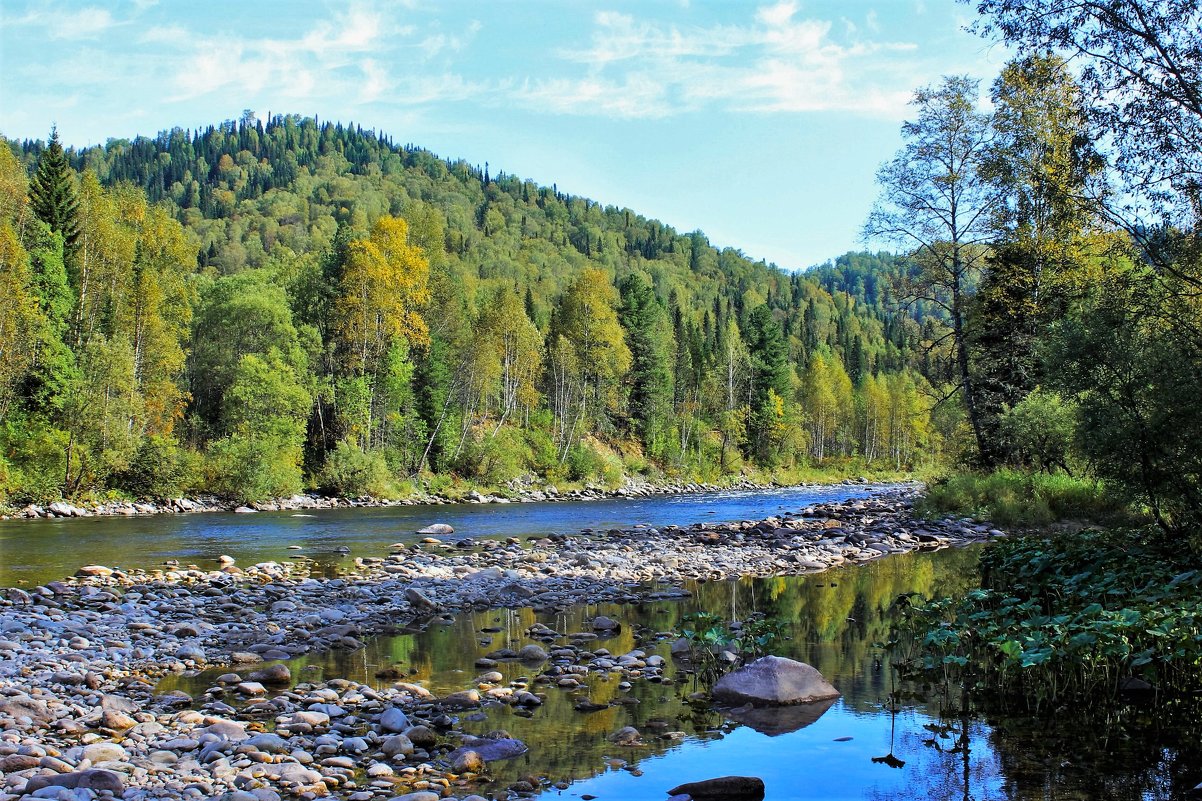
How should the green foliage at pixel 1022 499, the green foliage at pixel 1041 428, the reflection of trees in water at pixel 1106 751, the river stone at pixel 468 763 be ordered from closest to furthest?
the reflection of trees in water at pixel 1106 751
the river stone at pixel 468 763
the green foliage at pixel 1022 499
the green foliage at pixel 1041 428

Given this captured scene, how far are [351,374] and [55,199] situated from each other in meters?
15.4

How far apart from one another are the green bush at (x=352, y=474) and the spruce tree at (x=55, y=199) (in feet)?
49.8

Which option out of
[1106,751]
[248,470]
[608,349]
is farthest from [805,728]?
[608,349]

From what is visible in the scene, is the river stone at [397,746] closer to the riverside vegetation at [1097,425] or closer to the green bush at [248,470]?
the riverside vegetation at [1097,425]

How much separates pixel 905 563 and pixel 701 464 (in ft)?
163

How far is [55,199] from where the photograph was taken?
38.1 metres

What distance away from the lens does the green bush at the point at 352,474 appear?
39531mm

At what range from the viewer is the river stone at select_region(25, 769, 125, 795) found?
535cm

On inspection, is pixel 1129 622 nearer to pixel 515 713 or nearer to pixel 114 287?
pixel 515 713

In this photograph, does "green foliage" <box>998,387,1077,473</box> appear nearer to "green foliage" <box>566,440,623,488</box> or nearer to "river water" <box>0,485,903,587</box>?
"river water" <box>0,485,903,587</box>

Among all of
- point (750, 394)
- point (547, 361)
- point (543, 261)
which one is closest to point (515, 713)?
point (547, 361)

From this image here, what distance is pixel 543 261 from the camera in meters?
130

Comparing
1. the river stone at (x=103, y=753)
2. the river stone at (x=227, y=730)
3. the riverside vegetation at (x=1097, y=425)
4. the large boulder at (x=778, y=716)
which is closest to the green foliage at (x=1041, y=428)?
the riverside vegetation at (x=1097, y=425)

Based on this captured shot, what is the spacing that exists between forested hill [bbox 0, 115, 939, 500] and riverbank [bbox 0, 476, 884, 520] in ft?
3.01
